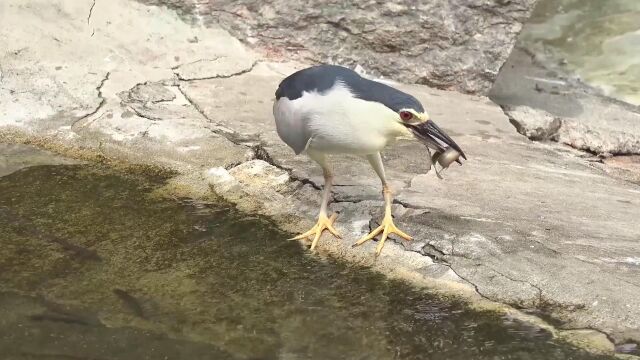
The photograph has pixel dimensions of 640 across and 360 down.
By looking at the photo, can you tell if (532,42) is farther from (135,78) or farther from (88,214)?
(88,214)

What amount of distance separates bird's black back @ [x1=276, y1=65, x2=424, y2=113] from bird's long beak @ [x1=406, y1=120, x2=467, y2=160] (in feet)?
0.21

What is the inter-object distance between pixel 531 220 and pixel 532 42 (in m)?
3.83

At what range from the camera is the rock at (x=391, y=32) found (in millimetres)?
5301

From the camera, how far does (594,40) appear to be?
A: 6.87 m

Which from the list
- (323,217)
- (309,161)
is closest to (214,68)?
(309,161)

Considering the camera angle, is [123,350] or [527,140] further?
[527,140]

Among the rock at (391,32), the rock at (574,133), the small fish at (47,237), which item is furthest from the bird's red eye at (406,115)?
the rock at (391,32)

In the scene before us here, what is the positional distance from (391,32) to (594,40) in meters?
2.50

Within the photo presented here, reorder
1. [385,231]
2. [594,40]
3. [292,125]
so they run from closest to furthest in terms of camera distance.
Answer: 1. [292,125]
2. [385,231]
3. [594,40]

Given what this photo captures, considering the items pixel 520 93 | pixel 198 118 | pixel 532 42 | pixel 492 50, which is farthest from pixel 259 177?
pixel 532 42

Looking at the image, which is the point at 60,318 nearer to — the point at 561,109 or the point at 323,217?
the point at 323,217

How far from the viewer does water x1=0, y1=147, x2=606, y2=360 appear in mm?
2543

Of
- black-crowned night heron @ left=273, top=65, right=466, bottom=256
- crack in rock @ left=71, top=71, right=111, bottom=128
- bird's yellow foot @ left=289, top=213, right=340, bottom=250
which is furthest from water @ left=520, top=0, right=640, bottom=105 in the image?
crack in rock @ left=71, top=71, right=111, bottom=128

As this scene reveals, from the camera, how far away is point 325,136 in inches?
117
